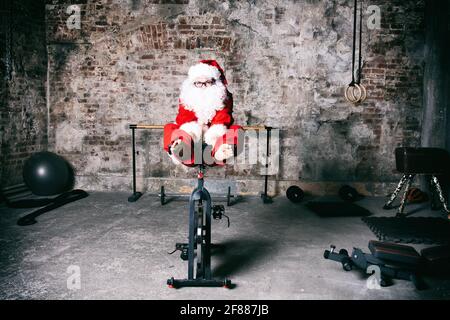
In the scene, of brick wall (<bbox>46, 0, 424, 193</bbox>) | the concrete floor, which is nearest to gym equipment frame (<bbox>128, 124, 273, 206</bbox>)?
the concrete floor

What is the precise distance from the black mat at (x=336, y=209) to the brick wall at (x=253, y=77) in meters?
0.58

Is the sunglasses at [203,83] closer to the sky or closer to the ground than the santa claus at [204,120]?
closer to the sky

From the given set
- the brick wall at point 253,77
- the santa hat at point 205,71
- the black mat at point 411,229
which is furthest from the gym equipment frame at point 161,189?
the santa hat at point 205,71

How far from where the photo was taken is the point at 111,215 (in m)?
4.43

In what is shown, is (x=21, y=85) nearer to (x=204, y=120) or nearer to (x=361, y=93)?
(x=204, y=120)

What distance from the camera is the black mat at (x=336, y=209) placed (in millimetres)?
4559

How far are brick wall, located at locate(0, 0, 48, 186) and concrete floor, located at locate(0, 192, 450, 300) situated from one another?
1.16 metres

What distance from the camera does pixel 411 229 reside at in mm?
3973

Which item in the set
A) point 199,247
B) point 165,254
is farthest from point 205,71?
point 165,254

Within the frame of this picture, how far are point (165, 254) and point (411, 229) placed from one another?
2.74 m

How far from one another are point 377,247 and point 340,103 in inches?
128

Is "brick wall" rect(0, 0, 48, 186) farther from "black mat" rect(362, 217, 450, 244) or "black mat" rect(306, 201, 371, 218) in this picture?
"black mat" rect(362, 217, 450, 244)

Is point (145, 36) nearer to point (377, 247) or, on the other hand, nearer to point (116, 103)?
point (116, 103)

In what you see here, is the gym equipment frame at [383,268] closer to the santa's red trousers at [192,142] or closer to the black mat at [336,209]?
the santa's red trousers at [192,142]
